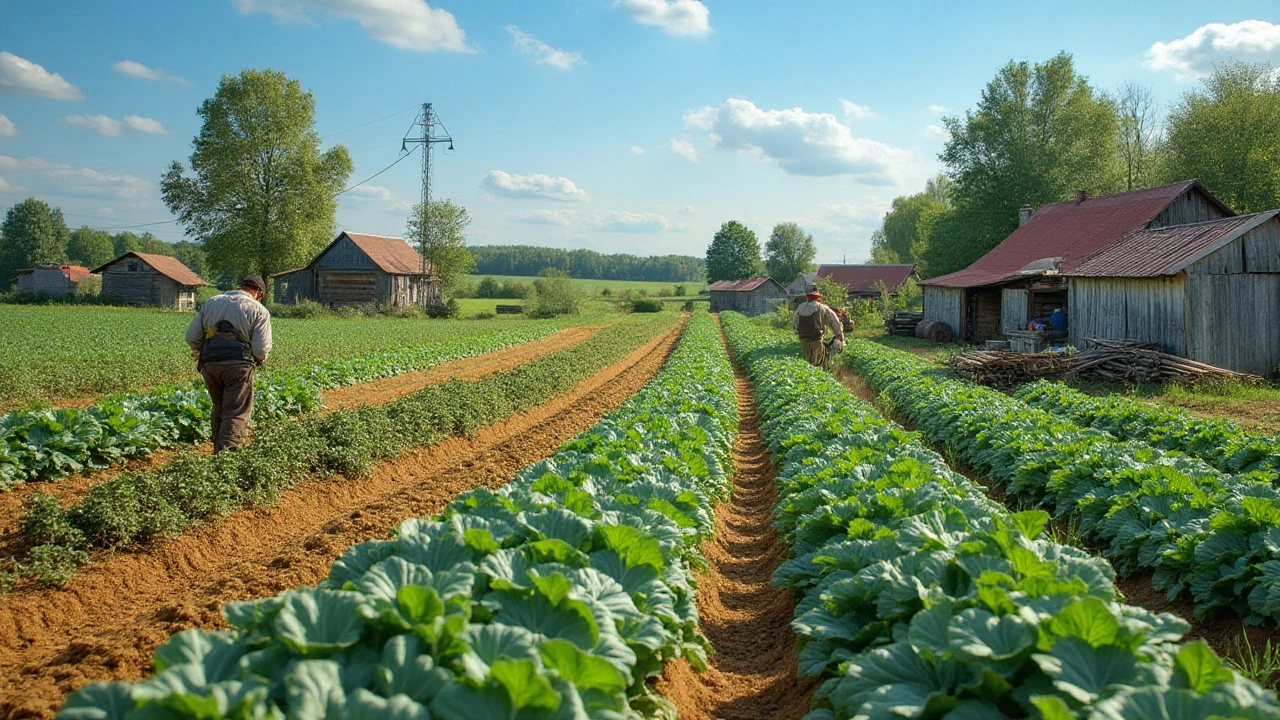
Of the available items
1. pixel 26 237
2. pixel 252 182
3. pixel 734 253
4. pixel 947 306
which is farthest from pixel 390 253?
pixel 734 253

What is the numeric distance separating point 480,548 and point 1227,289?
19.1 m

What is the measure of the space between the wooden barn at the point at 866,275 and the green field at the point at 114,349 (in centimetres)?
3766

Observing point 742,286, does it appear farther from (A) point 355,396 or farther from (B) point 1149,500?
(B) point 1149,500

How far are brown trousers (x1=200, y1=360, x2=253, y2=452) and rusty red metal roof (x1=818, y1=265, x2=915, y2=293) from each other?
59871 millimetres

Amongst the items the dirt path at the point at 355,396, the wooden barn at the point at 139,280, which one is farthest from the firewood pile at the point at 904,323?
the wooden barn at the point at 139,280

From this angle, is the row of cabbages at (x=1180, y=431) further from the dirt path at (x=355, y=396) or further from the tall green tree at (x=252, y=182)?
the tall green tree at (x=252, y=182)

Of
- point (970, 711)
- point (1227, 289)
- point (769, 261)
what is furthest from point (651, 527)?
point (769, 261)

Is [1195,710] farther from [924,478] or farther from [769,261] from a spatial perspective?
[769,261]

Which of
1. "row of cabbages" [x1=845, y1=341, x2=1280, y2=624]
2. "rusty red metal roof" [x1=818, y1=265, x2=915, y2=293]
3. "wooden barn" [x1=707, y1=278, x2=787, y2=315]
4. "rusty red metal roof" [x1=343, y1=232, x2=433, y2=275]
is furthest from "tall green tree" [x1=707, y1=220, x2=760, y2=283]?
"row of cabbages" [x1=845, y1=341, x2=1280, y2=624]

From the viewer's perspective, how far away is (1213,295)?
55.5 ft

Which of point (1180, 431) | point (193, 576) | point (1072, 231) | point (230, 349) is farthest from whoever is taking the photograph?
point (1072, 231)

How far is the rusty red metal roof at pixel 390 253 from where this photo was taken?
4800 centimetres

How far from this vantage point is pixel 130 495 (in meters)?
6.59

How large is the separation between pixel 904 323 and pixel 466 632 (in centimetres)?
3129
